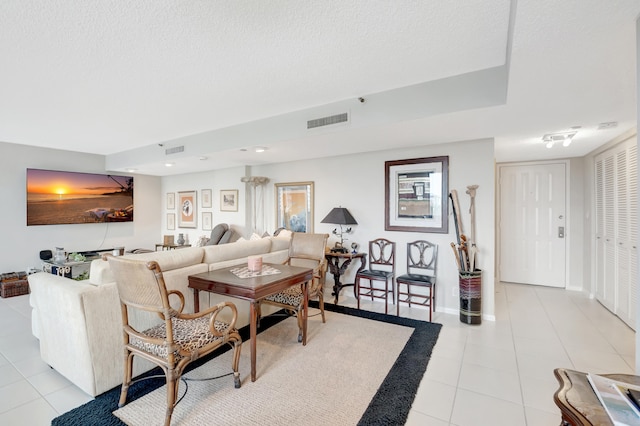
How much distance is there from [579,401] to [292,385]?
70.1 inches

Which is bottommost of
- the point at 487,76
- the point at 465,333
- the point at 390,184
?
the point at 465,333

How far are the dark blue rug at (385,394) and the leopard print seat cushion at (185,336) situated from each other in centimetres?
45

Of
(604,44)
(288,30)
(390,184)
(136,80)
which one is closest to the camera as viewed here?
(604,44)

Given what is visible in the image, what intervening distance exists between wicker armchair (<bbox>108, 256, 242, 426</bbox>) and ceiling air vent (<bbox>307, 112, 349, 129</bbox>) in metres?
2.20

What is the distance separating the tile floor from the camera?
1.96 meters

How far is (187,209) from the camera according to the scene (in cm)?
686

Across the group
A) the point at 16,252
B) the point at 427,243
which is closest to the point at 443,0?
the point at 427,243

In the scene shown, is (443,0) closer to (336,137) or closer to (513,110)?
(513,110)

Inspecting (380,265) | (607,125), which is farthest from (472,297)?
(607,125)

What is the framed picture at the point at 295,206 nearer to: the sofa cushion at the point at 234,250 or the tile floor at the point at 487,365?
the sofa cushion at the point at 234,250

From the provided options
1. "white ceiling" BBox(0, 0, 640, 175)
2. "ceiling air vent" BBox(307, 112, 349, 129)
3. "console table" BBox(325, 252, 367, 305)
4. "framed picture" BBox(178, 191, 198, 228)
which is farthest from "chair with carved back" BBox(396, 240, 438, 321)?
"framed picture" BBox(178, 191, 198, 228)

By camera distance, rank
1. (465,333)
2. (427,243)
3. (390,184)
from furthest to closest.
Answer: (390,184) < (427,243) < (465,333)

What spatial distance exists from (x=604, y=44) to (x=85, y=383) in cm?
398

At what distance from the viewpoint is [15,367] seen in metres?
2.49
